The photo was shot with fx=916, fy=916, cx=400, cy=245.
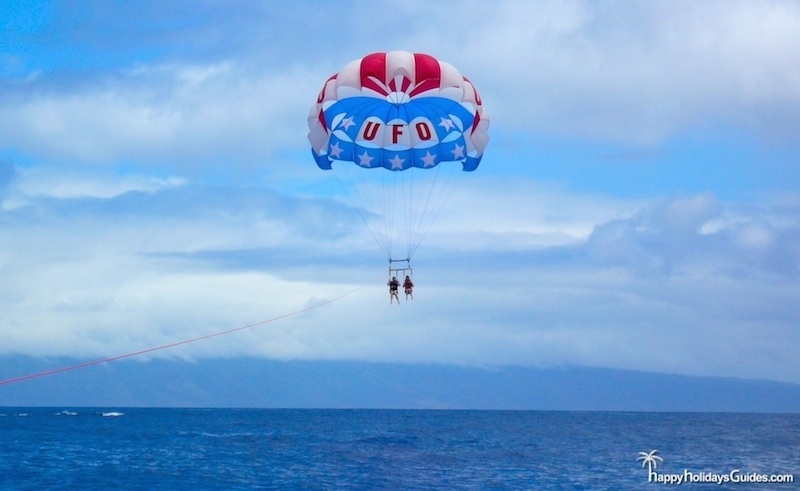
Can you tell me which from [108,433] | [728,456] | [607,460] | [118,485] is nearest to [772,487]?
[607,460]

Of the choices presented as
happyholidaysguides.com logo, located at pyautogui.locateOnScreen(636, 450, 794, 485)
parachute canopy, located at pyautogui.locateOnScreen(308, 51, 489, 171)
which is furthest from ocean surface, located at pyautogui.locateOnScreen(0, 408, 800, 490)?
parachute canopy, located at pyautogui.locateOnScreen(308, 51, 489, 171)

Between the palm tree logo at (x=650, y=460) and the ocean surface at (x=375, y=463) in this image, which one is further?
the palm tree logo at (x=650, y=460)

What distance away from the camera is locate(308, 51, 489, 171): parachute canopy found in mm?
30172

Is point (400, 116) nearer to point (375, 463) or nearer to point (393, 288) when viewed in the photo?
point (393, 288)

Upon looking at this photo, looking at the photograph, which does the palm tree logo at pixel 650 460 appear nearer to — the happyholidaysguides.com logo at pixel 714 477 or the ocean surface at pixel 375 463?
the ocean surface at pixel 375 463

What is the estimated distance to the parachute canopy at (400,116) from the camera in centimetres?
3017

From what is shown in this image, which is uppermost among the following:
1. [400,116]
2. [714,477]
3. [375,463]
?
[400,116]

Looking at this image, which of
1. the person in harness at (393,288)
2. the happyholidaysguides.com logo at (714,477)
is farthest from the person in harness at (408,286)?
the happyholidaysguides.com logo at (714,477)

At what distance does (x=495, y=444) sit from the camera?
219ft

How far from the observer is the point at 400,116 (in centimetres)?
3141

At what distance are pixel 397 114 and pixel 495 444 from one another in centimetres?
4071

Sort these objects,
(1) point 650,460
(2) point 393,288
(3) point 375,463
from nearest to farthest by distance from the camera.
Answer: (2) point 393,288
(3) point 375,463
(1) point 650,460

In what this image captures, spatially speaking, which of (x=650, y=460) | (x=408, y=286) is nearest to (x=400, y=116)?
(x=408, y=286)

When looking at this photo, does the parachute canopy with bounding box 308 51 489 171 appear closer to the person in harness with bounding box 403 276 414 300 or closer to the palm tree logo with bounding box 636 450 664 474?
the person in harness with bounding box 403 276 414 300
